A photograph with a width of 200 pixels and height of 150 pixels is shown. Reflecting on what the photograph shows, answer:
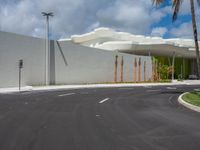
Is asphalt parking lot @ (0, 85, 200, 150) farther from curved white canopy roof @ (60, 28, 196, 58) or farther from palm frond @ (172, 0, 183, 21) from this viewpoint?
curved white canopy roof @ (60, 28, 196, 58)

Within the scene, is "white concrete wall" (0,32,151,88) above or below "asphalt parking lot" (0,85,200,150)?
above

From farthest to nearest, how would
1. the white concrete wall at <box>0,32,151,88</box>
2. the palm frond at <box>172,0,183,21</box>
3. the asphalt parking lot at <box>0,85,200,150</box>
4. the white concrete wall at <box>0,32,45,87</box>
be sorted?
the white concrete wall at <box>0,32,151,88</box>, the white concrete wall at <box>0,32,45,87</box>, the palm frond at <box>172,0,183,21</box>, the asphalt parking lot at <box>0,85,200,150</box>

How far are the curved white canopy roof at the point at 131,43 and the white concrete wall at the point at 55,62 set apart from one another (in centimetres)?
912

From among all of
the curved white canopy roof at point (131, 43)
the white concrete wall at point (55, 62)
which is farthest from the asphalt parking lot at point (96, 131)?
the curved white canopy roof at point (131, 43)

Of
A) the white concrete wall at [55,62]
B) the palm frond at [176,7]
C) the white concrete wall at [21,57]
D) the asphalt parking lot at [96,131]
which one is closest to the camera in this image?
the asphalt parking lot at [96,131]

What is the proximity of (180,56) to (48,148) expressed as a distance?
74015 mm

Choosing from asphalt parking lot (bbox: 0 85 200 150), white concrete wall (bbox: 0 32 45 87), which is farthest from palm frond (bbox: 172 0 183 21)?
white concrete wall (bbox: 0 32 45 87)

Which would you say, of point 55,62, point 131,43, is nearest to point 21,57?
point 55,62

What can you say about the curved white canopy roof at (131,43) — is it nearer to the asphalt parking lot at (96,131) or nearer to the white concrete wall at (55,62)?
the white concrete wall at (55,62)

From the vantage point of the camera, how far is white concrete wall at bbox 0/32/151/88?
117ft

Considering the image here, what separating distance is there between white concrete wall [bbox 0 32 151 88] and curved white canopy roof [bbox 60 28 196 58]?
912cm

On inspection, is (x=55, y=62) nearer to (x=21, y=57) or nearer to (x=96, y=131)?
(x=21, y=57)

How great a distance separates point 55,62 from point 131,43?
25.0 meters

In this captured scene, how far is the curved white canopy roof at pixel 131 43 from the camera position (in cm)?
6544
